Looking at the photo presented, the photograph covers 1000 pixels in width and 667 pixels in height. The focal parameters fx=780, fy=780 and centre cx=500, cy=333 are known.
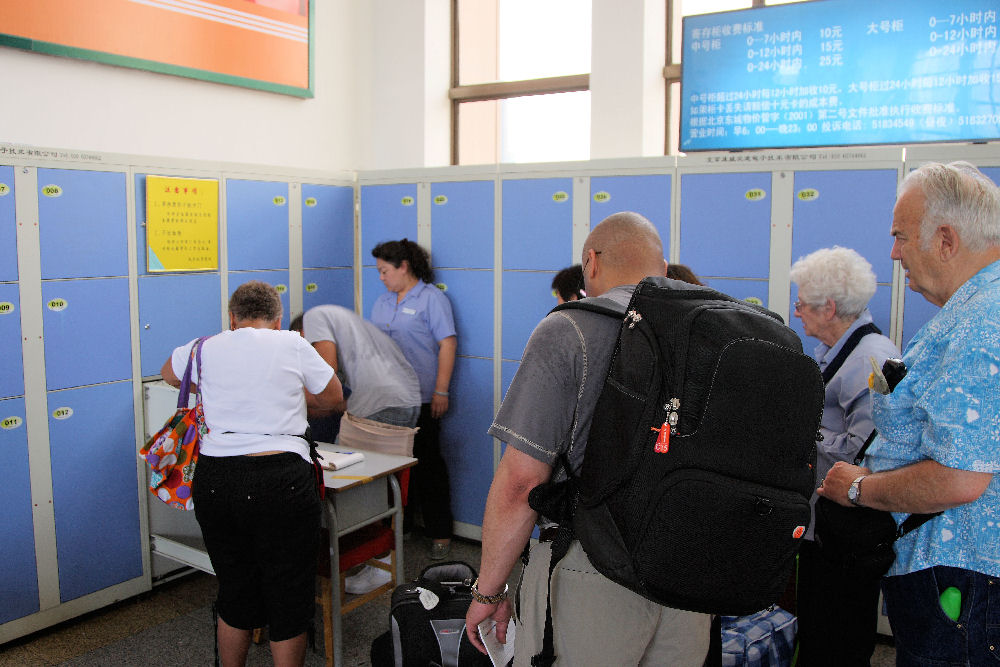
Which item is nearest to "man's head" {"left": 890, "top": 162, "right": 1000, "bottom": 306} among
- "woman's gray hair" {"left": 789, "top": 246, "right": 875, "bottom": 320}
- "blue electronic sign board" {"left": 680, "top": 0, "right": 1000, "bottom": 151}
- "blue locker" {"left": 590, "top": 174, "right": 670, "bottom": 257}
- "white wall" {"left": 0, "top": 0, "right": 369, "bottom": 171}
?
"woman's gray hair" {"left": 789, "top": 246, "right": 875, "bottom": 320}

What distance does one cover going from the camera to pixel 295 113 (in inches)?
213

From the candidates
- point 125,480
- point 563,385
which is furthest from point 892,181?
point 125,480

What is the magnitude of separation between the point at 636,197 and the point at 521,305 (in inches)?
30.0

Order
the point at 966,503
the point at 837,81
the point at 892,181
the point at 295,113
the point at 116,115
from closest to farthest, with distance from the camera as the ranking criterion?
1. the point at 966,503
2. the point at 892,181
3. the point at 837,81
4. the point at 116,115
5. the point at 295,113

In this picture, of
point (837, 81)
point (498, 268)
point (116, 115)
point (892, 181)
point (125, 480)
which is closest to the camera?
point (892, 181)

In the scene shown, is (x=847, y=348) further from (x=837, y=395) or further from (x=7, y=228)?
(x=7, y=228)

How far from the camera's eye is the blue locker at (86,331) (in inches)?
121

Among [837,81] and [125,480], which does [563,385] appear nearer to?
[125,480]

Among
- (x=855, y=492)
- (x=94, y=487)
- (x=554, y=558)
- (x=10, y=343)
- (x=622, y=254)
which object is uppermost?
(x=622, y=254)

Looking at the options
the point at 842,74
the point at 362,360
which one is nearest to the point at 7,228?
the point at 362,360

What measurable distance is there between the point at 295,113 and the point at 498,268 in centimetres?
241

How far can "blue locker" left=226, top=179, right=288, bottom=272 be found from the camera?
3.71 metres

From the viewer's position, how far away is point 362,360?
3.54m

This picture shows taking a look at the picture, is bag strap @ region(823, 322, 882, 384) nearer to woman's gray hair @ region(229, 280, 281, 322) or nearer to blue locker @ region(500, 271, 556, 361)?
blue locker @ region(500, 271, 556, 361)
